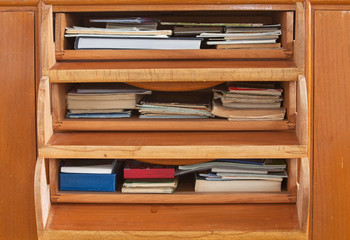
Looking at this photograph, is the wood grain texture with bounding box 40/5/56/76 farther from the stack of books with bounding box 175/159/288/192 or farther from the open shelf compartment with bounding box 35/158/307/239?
the stack of books with bounding box 175/159/288/192

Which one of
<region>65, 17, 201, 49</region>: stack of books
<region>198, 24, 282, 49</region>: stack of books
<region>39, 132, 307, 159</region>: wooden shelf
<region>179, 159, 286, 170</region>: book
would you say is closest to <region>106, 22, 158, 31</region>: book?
<region>65, 17, 201, 49</region>: stack of books

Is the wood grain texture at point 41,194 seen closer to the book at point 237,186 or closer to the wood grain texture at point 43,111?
the wood grain texture at point 43,111

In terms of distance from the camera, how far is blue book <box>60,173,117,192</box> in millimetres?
1670

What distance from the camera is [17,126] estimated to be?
1688 mm

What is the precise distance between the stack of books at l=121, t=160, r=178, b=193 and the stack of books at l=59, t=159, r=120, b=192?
0.18 feet

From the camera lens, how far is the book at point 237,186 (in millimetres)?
1679

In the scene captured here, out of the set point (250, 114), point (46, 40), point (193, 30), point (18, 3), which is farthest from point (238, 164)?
point (18, 3)

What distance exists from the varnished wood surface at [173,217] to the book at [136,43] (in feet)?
1.86

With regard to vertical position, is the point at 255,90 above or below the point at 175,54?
below

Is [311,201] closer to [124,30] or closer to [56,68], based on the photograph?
[124,30]

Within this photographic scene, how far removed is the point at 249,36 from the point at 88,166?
0.74 meters

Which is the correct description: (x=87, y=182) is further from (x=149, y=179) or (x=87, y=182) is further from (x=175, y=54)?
(x=175, y=54)

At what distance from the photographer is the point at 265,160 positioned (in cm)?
172

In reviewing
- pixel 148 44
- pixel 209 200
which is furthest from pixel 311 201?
pixel 148 44
